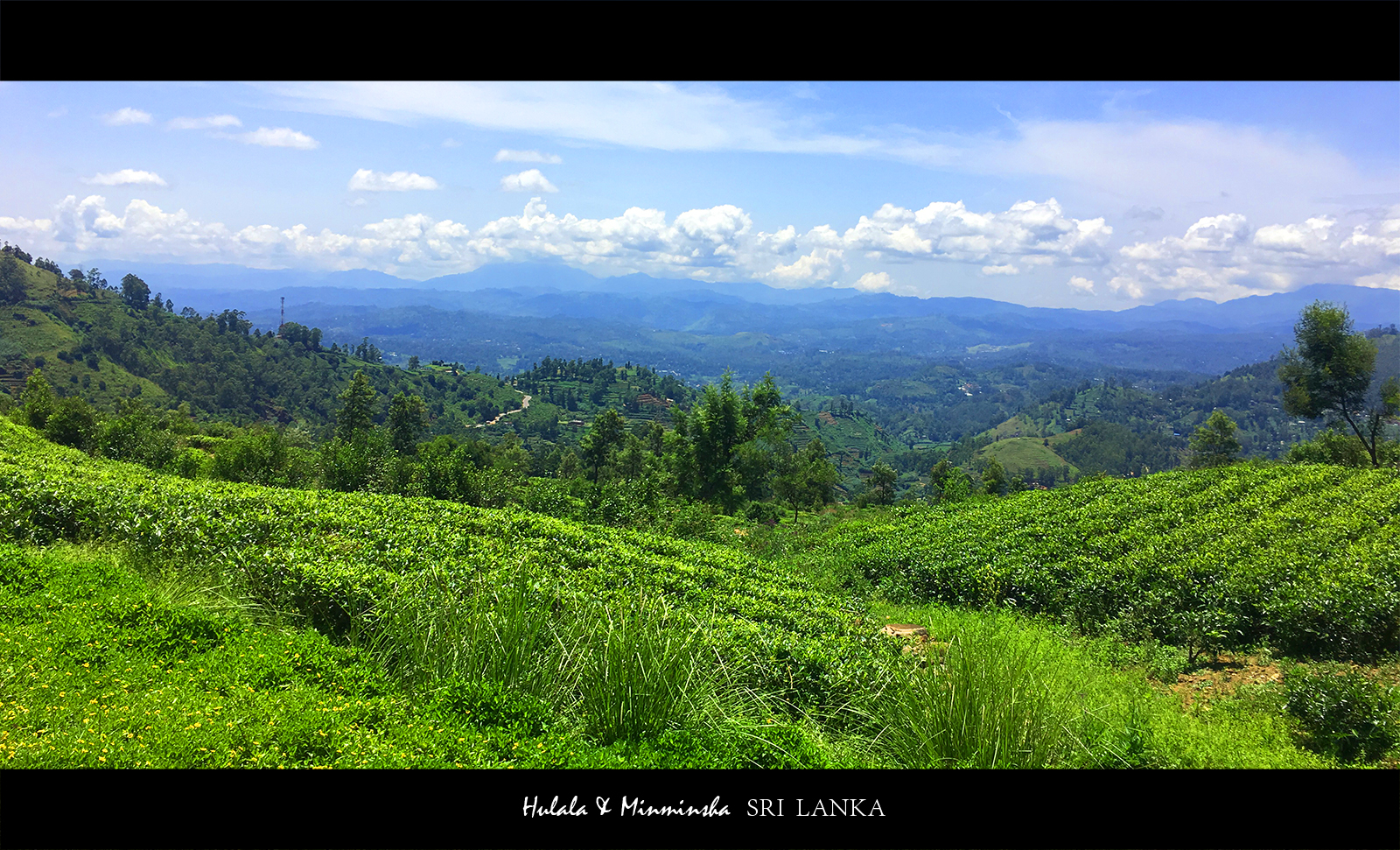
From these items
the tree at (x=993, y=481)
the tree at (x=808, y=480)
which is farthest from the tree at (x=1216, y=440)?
the tree at (x=808, y=480)

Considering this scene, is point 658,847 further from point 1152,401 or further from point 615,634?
point 1152,401

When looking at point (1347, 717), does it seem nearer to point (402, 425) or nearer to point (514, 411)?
point (402, 425)

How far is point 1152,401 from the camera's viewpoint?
173 m

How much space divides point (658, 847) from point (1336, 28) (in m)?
2.93

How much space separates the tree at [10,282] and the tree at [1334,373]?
13181 cm

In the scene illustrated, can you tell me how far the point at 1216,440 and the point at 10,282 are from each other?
135087 mm

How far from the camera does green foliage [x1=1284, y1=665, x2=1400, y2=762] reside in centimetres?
464

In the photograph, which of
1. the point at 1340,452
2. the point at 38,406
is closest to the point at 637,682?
the point at 38,406

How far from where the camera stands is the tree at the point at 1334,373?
838 inches

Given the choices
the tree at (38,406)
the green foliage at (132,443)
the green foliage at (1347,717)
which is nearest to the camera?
the green foliage at (1347,717)

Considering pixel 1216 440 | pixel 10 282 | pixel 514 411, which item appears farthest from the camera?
pixel 514 411

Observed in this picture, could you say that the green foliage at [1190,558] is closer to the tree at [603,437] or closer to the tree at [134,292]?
the tree at [603,437]

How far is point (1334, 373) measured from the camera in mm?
21625

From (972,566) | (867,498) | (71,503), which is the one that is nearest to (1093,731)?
(972,566)
